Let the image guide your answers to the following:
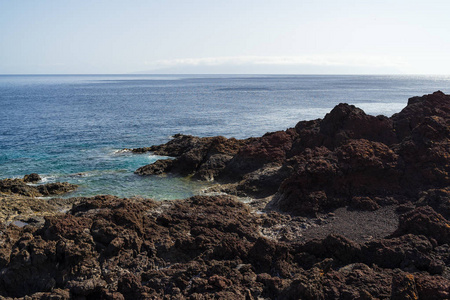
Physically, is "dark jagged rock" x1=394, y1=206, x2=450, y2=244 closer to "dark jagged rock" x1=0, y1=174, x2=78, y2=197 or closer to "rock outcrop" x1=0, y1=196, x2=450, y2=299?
"rock outcrop" x1=0, y1=196, x2=450, y2=299

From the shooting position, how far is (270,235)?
1872 centimetres

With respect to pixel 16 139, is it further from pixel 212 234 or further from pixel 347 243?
pixel 347 243

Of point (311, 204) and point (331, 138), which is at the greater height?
point (331, 138)

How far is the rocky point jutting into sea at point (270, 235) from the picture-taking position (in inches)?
520

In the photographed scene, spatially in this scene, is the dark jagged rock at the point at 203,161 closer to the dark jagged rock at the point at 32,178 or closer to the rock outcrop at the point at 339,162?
the rock outcrop at the point at 339,162

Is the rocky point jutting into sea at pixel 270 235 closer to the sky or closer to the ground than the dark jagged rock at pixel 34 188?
closer to the sky

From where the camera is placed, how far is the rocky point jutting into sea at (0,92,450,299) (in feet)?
43.3

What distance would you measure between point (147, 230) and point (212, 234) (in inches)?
116

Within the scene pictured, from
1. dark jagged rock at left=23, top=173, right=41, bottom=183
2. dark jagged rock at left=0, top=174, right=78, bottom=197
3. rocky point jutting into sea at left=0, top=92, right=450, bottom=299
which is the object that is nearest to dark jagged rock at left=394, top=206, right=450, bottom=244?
rocky point jutting into sea at left=0, top=92, right=450, bottom=299

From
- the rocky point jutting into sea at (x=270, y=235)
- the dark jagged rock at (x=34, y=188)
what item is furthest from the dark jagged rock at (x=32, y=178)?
the rocky point jutting into sea at (x=270, y=235)

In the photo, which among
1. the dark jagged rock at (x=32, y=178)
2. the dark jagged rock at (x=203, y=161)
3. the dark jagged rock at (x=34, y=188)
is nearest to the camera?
the dark jagged rock at (x=34, y=188)

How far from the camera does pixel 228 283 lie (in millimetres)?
13266

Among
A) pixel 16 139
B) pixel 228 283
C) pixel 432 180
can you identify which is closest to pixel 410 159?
pixel 432 180

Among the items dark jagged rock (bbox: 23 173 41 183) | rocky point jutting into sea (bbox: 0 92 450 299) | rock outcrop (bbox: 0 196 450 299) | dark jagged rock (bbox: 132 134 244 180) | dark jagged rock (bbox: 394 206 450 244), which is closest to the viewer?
rock outcrop (bbox: 0 196 450 299)
